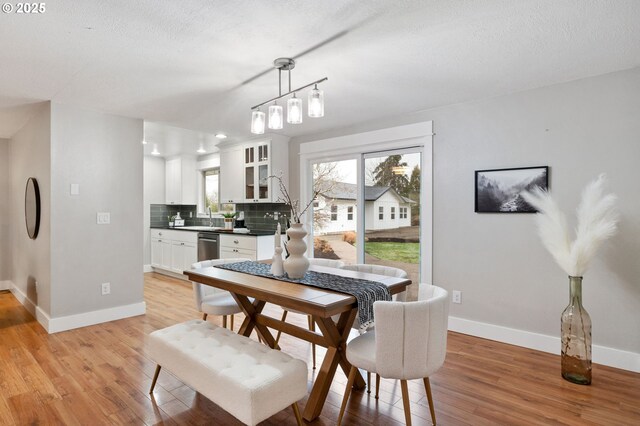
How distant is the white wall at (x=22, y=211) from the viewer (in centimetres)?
370

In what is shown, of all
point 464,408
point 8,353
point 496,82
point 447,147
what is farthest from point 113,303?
point 496,82

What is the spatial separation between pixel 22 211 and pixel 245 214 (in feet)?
9.85

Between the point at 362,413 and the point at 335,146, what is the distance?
127 inches

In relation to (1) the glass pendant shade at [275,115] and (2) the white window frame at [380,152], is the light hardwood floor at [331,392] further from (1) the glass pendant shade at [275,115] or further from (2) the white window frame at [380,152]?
(1) the glass pendant shade at [275,115]

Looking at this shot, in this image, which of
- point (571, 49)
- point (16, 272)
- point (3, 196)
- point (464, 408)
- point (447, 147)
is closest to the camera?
point (464, 408)

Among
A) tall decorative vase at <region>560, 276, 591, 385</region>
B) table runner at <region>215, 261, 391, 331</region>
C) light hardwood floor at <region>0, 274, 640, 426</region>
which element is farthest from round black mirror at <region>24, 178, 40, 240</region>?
tall decorative vase at <region>560, 276, 591, 385</region>

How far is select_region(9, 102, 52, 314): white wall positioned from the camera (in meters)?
3.70

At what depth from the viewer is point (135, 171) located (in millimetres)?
4207

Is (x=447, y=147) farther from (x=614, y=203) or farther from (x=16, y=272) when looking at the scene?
(x=16, y=272)

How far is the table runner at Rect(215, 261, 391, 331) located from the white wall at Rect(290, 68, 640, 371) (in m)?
1.63

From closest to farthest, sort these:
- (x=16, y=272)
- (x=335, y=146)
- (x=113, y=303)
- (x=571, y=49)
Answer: (x=571, y=49)
(x=113, y=303)
(x=335, y=146)
(x=16, y=272)

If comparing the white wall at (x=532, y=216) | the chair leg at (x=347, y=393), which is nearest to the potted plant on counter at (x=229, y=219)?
the white wall at (x=532, y=216)

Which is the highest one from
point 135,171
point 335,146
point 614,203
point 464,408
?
point 335,146

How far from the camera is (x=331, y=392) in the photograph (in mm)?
2438
